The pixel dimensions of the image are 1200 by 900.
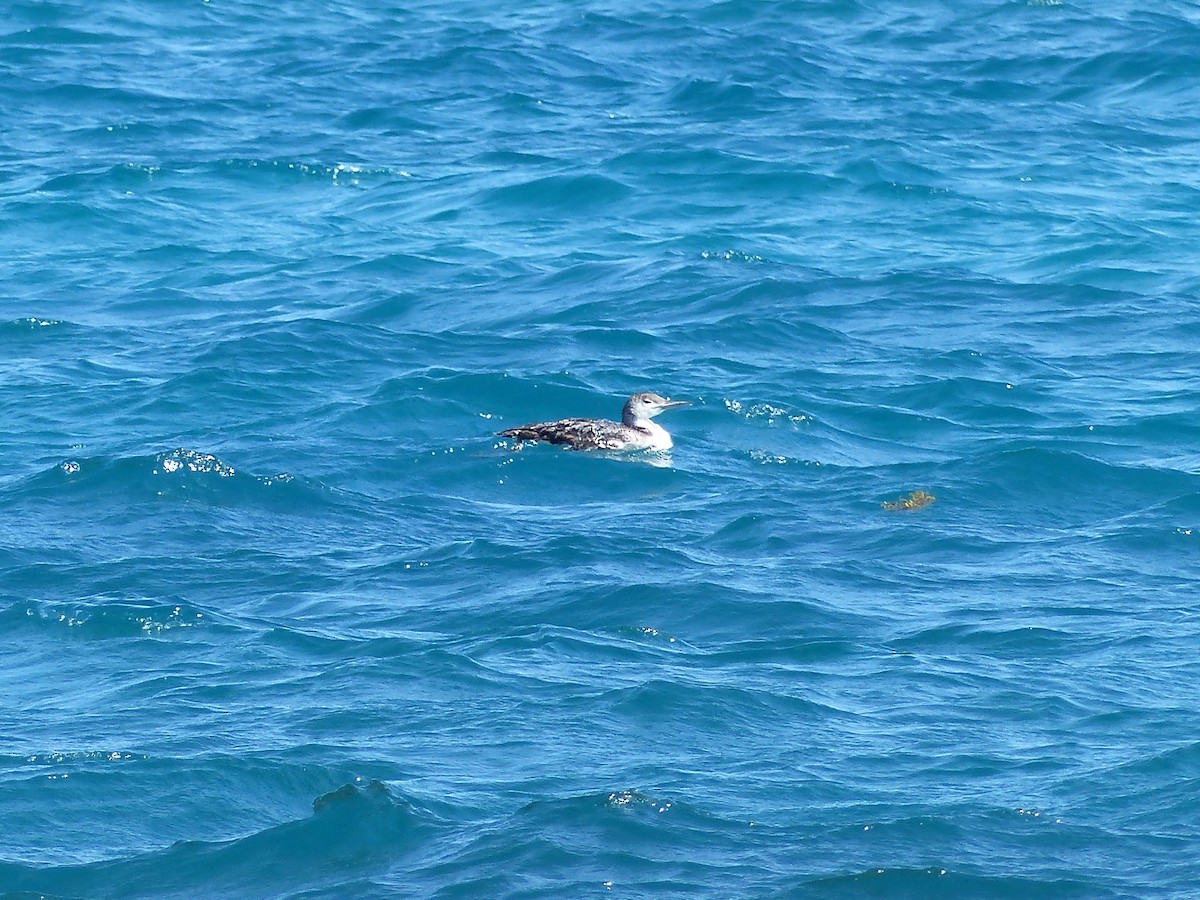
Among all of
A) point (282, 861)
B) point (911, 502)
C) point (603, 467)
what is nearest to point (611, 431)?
point (603, 467)

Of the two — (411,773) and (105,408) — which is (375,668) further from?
(105,408)

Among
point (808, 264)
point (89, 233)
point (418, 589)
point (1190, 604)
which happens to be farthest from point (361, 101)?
point (1190, 604)

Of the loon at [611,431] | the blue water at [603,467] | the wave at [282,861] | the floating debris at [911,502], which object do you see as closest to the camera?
the wave at [282,861]

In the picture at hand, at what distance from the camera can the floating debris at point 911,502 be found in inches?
521

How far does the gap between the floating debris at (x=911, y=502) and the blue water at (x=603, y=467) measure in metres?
0.09

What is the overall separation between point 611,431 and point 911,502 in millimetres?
2534

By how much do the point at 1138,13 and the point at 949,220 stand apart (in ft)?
33.2

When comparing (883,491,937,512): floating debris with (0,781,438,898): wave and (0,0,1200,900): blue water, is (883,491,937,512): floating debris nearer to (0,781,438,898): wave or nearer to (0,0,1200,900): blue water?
(0,0,1200,900): blue water

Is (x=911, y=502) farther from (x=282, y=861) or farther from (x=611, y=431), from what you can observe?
(x=282, y=861)

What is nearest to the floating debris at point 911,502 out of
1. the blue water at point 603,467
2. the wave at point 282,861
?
the blue water at point 603,467

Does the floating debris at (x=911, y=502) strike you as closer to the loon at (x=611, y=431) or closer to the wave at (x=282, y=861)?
the loon at (x=611, y=431)

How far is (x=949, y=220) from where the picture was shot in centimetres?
2102

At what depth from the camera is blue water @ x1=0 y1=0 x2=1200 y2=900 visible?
893 cm

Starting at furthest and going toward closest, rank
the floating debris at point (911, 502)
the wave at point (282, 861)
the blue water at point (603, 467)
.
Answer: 1. the floating debris at point (911, 502)
2. the blue water at point (603, 467)
3. the wave at point (282, 861)
